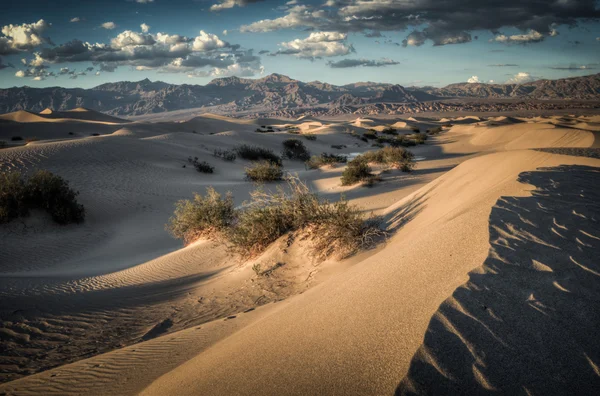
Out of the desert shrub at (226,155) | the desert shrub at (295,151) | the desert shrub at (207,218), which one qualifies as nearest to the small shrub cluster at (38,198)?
the desert shrub at (207,218)

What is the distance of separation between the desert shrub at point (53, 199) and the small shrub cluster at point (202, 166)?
9325mm

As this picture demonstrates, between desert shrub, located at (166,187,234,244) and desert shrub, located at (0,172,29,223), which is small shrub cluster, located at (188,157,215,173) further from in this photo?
desert shrub, located at (166,187,234,244)

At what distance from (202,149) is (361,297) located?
2592 cm

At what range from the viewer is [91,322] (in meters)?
4.96

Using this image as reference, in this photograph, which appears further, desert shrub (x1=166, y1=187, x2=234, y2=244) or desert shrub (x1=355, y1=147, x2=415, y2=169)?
desert shrub (x1=355, y1=147, x2=415, y2=169)

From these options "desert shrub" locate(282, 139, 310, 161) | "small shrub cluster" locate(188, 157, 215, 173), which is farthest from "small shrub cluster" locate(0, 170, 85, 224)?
"desert shrub" locate(282, 139, 310, 161)

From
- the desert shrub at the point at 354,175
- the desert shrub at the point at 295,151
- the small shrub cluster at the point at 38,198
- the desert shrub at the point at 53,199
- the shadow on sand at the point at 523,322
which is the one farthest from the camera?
the desert shrub at the point at 295,151

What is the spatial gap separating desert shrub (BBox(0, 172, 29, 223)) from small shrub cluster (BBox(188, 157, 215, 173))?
1038 centimetres

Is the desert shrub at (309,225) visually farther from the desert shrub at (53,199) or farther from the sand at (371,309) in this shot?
the desert shrub at (53,199)

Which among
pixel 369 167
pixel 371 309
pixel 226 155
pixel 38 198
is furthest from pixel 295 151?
pixel 371 309

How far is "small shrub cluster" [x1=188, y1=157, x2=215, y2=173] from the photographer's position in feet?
69.6

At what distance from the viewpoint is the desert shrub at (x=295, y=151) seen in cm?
3017

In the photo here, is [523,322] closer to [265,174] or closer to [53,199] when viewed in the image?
[53,199]

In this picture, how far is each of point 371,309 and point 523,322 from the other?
1155 millimetres
